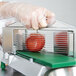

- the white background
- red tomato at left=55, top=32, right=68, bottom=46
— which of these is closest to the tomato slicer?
red tomato at left=55, top=32, right=68, bottom=46

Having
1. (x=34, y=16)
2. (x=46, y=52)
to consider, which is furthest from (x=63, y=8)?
(x=34, y=16)

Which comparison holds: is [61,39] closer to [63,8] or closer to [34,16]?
[34,16]

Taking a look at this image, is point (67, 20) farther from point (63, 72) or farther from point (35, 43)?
point (63, 72)

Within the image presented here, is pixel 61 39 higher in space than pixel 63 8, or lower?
lower

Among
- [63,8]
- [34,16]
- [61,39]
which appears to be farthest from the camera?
[63,8]

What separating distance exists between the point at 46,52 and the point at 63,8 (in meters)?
1.16

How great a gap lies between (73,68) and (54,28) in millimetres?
154

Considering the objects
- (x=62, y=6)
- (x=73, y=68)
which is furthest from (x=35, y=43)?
(x=62, y=6)

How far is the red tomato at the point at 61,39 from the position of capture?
0.80 meters

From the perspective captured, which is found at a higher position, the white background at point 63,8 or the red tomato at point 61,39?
the white background at point 63,8

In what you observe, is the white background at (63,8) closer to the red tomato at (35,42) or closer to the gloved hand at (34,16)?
the red tomato at (35,42)

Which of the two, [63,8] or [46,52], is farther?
[63,8]

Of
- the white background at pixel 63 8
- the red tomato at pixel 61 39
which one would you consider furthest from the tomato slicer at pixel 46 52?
the white background at pixel 63 8

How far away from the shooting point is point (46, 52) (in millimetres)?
896
